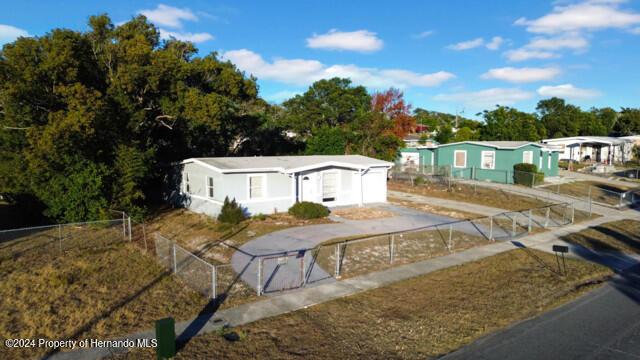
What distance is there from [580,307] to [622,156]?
5697cm

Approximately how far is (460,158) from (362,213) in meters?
19.3

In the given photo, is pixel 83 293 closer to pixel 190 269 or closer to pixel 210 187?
pixel 190 269

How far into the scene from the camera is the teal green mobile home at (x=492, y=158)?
3378 centimetres

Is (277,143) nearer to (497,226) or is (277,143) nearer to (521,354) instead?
(497,226)

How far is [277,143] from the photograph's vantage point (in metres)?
39.4

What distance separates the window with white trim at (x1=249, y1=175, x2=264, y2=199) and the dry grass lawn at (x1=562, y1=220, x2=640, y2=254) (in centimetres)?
1421

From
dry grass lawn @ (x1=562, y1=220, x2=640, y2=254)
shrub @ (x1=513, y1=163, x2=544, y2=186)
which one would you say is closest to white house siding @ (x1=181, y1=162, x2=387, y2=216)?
dry grass lawn @ (x1=562, y1=220, x2=640, y2=254)

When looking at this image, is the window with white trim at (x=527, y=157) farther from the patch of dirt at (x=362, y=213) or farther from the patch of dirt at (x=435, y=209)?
the patch of dirt at (x=362, y=213)

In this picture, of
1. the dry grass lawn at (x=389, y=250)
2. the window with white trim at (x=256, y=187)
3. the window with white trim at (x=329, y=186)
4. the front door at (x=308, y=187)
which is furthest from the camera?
the window with white trim at (x=329, y=186)

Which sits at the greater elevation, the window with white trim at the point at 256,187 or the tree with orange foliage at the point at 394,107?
the tree with orange foliage at the point at 394,107

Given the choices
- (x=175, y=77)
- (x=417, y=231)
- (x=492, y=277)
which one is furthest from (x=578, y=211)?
(x=175, y=77)

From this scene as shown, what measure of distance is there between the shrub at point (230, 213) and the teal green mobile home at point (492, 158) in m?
20.2

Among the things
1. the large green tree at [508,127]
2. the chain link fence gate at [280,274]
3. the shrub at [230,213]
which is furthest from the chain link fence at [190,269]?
the large green tree at [508,127]

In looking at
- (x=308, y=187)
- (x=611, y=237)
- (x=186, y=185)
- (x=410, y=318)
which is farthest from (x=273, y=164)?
(x=611, y=237)
